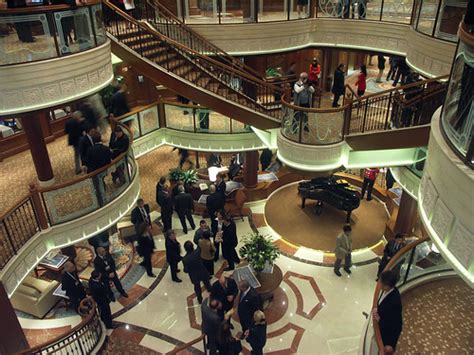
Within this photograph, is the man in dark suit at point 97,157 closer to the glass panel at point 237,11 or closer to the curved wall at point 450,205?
the curved wall at point 450,205

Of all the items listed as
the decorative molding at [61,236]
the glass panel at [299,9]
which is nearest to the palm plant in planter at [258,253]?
the decorative molding at [61,236]

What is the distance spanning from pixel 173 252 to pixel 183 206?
2.04 m

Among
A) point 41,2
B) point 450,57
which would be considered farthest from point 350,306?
point 41,2

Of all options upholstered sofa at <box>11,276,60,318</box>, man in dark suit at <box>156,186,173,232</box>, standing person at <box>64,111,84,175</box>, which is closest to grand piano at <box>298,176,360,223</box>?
man in dark suit at <box>156,186,173,232</box>

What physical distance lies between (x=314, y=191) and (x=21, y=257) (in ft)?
27.0

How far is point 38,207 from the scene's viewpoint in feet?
22.7

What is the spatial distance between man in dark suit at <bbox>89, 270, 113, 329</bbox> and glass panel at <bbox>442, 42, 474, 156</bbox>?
21.6ft

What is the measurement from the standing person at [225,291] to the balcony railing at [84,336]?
227 cm

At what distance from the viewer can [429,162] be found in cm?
466

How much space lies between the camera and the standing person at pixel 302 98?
9.36m

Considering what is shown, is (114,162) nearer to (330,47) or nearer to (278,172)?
(278,172)

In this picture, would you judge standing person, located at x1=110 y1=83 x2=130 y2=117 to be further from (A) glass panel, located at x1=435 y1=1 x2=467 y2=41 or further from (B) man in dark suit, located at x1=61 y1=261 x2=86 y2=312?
(A) glass panel, located at x1=435 y1=1 x2=467 y2=41

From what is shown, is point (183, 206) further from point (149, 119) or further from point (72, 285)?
point (72, 285)

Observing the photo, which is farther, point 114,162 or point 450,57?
point 450,57
